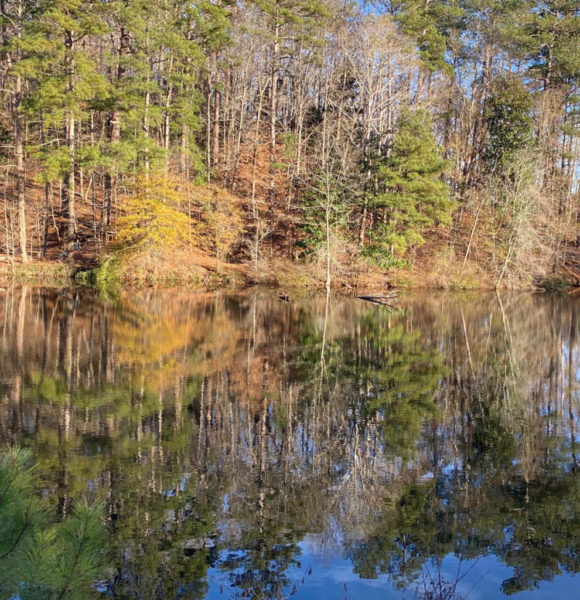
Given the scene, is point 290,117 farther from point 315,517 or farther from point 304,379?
point 315,517

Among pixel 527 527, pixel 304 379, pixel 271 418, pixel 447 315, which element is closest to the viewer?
pixel 527 527

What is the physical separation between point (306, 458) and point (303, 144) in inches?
1561

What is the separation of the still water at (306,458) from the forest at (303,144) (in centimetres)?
1747

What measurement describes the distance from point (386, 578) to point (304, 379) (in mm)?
7535

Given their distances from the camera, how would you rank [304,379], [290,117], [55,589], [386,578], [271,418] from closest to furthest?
1. [55,589]
2. [386,578]
3. [271,418]
4. [304,379]
5. [290,117]

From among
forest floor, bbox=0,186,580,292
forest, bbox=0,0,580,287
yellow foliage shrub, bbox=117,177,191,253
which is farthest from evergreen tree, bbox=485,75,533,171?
yellow foliage shrub, bbox=117,177,191,253

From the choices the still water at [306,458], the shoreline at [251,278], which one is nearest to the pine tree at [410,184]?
the shoreline at [251,278]

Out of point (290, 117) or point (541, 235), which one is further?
point (290, 117)

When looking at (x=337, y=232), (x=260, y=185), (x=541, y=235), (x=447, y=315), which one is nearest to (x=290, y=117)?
(x=260, y=185)

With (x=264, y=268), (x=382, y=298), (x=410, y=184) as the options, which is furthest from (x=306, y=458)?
(x=410, y=184)

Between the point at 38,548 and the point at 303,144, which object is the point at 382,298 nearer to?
the point at 303,144

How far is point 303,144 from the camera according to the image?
149 feet

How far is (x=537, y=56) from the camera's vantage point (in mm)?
46938

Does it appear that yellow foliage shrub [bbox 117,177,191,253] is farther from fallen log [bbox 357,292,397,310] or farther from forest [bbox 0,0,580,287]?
fallen log [bbox 357,292,397,310]
